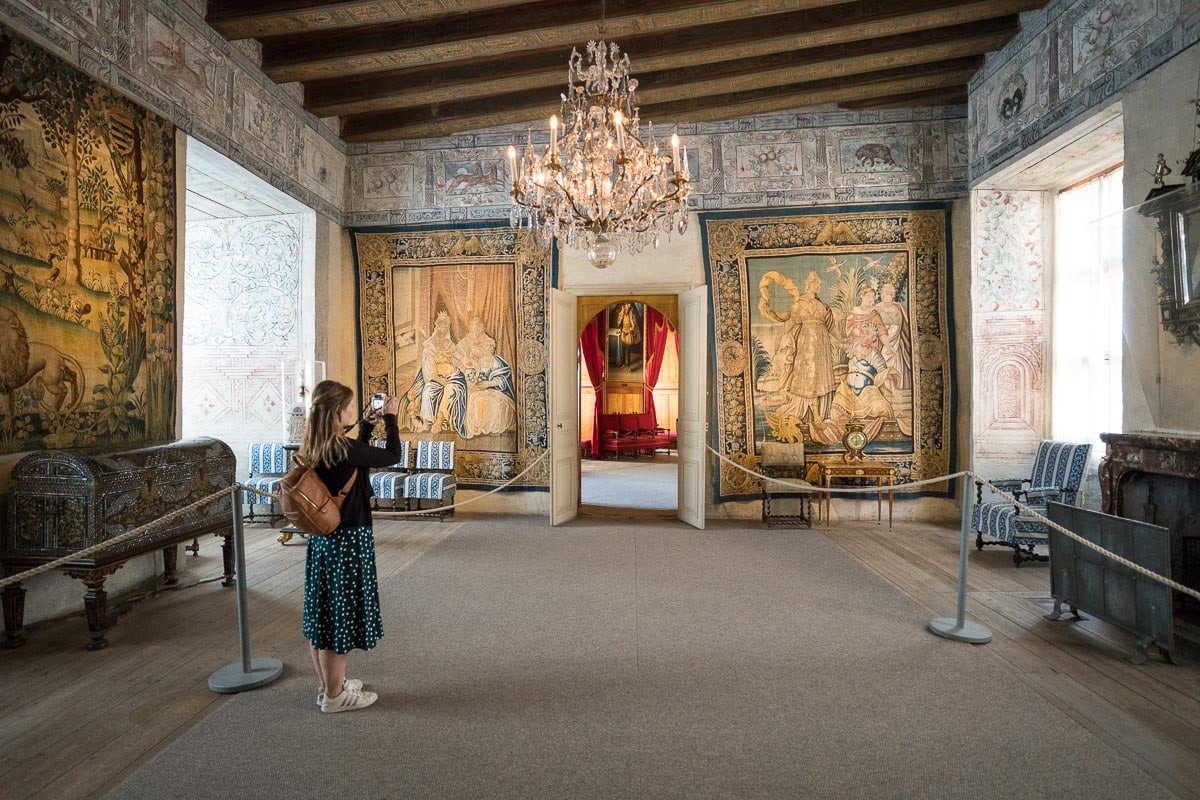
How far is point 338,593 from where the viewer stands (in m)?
2.95

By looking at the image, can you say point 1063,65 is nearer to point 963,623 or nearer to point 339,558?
point 963,623

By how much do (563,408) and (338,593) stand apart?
5.08 m

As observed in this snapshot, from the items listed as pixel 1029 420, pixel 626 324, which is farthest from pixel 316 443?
pixel 626 324

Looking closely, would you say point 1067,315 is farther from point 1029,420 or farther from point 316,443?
point 316,443

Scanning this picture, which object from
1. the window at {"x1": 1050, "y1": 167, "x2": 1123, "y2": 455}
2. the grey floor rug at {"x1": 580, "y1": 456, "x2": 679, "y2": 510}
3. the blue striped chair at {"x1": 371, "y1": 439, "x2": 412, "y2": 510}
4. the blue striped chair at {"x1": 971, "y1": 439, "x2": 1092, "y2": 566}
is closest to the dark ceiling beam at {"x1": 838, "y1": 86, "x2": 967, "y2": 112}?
the window at {"x1": 1050, "y1": 167, "x2": 1123, "y2": 455}

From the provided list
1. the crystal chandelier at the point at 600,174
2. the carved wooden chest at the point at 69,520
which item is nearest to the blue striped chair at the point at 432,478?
the carved wooden chest at the point at 69,520

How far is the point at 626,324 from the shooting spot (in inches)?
643

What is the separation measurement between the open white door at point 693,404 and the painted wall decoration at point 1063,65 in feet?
11.0

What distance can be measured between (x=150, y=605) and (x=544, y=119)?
651 centimetres

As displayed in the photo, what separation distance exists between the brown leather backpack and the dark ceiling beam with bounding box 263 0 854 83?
191 inches

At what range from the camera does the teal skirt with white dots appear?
116 inches

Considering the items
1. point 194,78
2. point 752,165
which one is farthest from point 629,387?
point 194,78

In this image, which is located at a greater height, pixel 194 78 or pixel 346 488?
pixel 194 78

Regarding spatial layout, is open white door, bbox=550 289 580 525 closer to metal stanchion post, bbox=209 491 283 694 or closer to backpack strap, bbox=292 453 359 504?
metal stanchion post, bbox=209 491 283 694
